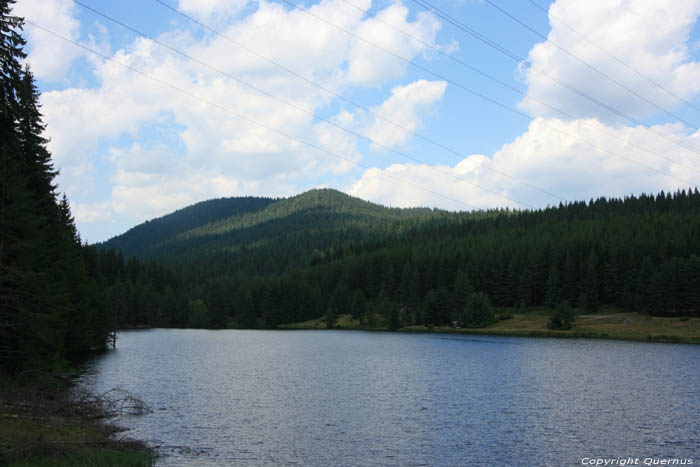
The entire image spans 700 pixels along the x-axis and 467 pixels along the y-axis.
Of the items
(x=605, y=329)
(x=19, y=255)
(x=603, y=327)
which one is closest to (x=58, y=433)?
(x=19, y=255)

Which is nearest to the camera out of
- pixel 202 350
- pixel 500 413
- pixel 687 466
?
pixel 687 466

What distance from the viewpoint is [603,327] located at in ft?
401

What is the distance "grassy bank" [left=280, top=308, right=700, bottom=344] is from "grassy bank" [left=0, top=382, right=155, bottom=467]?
106 meters

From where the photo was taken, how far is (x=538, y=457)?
1173 inches

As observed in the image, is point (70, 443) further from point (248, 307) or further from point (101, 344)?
point (248, 307)

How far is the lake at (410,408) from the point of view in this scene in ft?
99.8

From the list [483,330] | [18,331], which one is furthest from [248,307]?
[18,331]

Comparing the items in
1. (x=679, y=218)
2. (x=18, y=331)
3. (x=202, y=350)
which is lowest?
(x=202, y=350)

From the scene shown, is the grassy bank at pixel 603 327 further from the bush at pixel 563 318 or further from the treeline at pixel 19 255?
the treeline at pixel 19 255

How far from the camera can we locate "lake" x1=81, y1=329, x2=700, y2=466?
30422mm

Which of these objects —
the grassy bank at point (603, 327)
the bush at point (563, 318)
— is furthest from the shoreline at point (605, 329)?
the bush at point (563, 318)

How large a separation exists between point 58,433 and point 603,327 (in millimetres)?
120845

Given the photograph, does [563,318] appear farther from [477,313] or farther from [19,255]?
[19,255]

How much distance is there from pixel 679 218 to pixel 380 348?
444 feet
